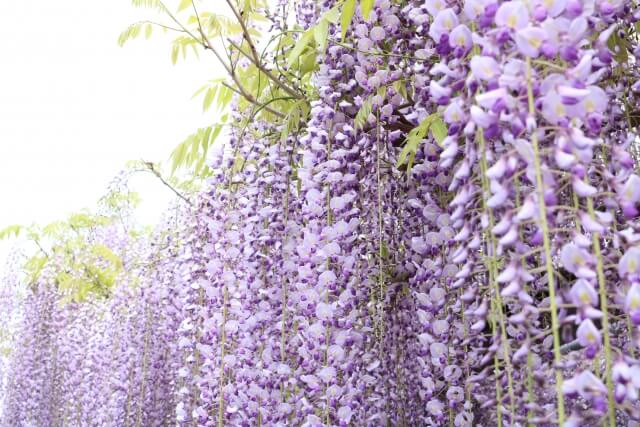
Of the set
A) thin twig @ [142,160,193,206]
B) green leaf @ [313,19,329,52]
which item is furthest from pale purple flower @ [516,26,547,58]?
thin twig @ [142,160,193,206]

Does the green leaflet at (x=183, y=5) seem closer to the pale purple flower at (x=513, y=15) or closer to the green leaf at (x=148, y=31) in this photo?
the green leaf at (x=148, y=31)

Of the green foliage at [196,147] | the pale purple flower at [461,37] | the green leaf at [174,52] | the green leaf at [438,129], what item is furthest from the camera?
the green leaf at [174,52]

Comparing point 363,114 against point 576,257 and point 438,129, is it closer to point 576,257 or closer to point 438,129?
point 438,129

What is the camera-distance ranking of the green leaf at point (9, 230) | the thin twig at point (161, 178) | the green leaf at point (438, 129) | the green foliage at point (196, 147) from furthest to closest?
1. the green leaf at point (9, 230)
2. the thin twig at point (161, 178)
3. the green foliage at point (196, 147)
4. the green leaf at point (438, 129)

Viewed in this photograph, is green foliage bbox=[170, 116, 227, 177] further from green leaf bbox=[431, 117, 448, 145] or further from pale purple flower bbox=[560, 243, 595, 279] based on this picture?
pale purple flower bbox=[560, 243, 595, 279]

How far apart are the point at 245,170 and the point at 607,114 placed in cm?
143

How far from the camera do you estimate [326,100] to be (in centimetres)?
255

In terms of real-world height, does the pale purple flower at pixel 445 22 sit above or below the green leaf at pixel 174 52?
below

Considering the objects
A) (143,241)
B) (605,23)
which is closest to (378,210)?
(605,23)

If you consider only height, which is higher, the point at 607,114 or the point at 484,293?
the point at 607,114

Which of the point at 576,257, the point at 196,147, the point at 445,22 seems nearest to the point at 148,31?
the point at 196,147

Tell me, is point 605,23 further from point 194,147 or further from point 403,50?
point 194,147

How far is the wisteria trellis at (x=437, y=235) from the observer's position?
128 centimetres

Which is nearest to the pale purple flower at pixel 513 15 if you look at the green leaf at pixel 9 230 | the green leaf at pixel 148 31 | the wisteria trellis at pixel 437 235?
the wisteria trellis at pixel 437 235
